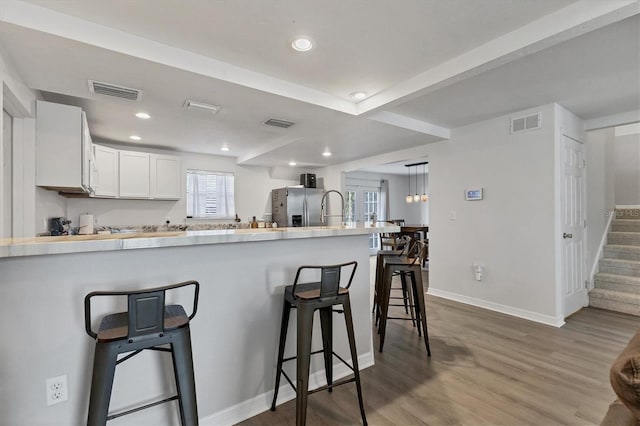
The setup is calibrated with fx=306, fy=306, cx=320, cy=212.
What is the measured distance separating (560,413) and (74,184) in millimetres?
4066

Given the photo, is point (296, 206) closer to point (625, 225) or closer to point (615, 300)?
point (615, 300)

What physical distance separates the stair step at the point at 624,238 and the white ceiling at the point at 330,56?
1.99 m

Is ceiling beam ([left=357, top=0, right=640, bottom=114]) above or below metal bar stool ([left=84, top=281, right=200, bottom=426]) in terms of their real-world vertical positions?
above

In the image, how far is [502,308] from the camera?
3770 millimetres

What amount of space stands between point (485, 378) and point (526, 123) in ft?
9.18

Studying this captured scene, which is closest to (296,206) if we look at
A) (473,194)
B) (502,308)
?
(473,194)

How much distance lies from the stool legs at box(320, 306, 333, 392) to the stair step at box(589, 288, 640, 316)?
12.9 feet

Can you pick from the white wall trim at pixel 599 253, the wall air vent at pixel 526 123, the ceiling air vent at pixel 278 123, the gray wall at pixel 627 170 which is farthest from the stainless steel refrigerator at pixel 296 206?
the gray wall at pixel 627 170

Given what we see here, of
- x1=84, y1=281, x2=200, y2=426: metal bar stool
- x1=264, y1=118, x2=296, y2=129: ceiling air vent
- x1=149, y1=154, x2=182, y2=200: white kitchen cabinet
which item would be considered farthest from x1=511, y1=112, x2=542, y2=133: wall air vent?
x1=149, y1=154, x2=182, y2=200: white kitchen cabinet

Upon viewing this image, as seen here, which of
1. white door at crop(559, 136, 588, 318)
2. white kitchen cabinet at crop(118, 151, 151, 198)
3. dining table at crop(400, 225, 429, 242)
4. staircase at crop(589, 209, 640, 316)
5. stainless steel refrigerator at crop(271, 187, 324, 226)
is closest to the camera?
white door at crop(559, 136, 588, 318)

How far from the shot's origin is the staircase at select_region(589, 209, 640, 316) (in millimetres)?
3777

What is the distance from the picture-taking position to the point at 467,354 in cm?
269

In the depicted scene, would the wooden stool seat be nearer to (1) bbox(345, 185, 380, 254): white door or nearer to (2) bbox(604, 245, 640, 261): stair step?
(2) bbox(604, 245, 640, 261): stair step

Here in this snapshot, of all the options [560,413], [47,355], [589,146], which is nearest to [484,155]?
[589,146]
